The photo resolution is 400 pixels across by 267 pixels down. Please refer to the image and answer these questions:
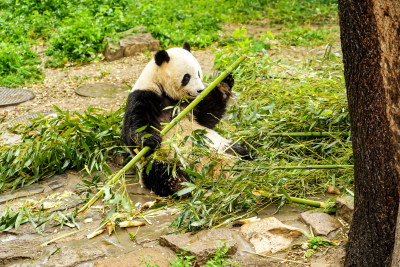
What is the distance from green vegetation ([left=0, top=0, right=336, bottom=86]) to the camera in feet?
28.1

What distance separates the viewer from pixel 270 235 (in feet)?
9.63

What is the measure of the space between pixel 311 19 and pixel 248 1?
216cm

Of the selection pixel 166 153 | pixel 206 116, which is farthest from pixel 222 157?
pixel 206 116

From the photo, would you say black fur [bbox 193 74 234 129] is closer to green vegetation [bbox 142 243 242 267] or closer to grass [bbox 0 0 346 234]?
grass [bbox 0 0 346 234]

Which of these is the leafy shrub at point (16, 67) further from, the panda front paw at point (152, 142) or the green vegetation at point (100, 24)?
the panda front paw at point (152, 142)

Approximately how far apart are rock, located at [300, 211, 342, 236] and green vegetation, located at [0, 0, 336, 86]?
20.2 ft

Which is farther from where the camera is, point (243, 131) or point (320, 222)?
point (243, 131)

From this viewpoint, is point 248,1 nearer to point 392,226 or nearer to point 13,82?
point 13,82

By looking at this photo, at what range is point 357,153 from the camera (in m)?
2.35

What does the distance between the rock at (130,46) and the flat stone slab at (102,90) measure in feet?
3.90

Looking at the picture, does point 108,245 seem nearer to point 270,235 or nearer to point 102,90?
point 270,235

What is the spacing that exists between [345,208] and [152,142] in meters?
1.73

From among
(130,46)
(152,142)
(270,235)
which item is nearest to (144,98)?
(152,142)

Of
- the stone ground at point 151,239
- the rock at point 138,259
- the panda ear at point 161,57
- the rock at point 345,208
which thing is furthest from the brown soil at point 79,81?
the rock at point 345,208
